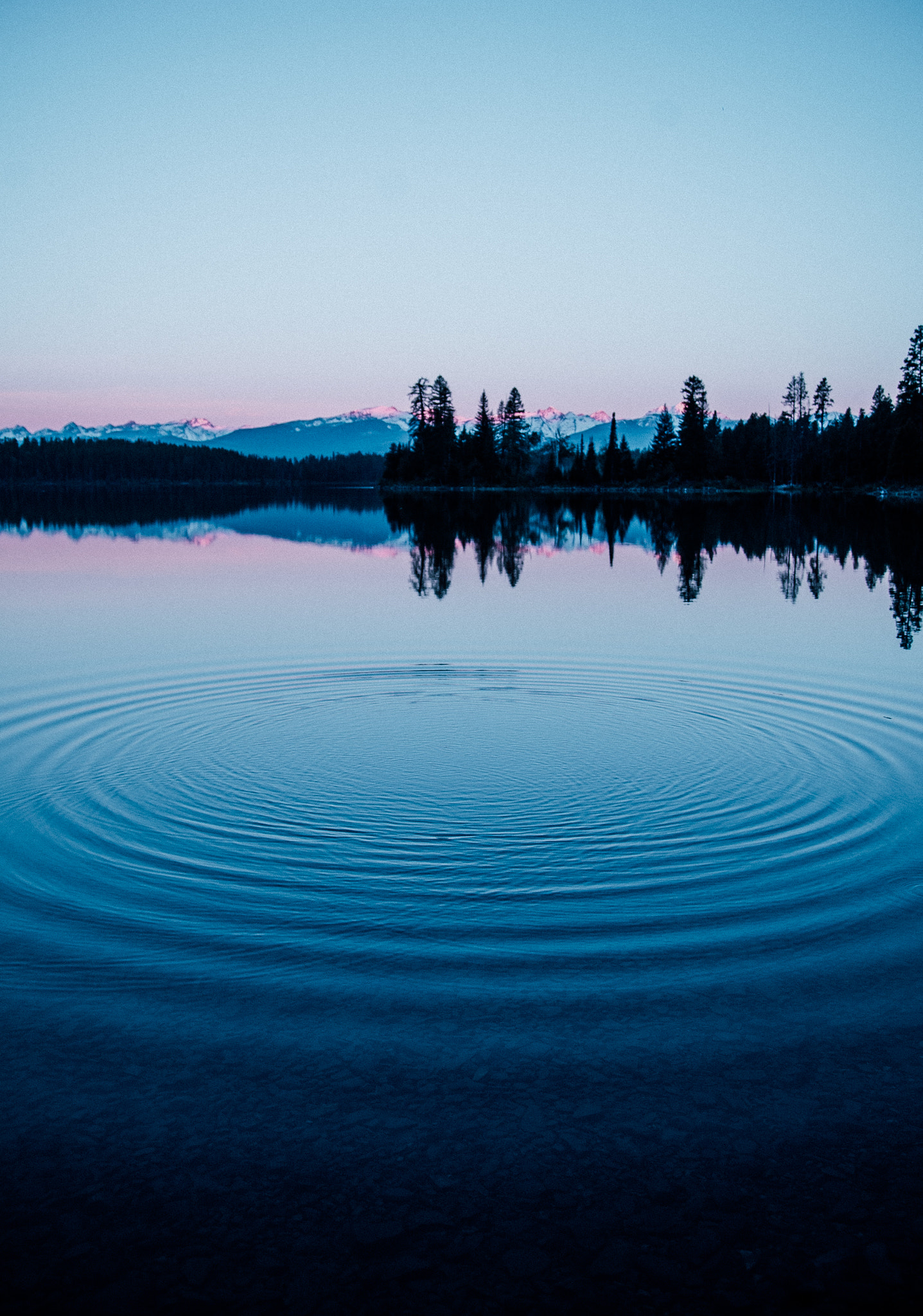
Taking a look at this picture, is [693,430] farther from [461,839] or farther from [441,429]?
[461,839]

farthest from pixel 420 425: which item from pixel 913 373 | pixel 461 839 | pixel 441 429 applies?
pixel 461 839

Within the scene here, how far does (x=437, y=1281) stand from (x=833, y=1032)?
11.2 feet

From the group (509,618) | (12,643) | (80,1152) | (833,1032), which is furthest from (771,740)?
(12,643)

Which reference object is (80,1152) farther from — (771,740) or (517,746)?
(771,740)

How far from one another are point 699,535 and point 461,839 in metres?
50.2

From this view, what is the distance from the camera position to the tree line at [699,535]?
34281mm

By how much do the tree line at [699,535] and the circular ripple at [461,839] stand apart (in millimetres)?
11937

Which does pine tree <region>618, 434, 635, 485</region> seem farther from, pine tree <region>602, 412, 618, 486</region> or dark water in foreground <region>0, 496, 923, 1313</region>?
dark water in foreground <region>0, 496, 923, 1313</region>

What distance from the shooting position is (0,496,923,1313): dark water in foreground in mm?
4535

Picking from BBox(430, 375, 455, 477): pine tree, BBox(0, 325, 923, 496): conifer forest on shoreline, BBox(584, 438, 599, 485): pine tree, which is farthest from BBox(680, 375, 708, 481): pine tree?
BBox(430, 375, 455, 477): pine tree

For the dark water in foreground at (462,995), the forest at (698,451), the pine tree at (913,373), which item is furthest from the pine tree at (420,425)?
the dark water in foreground at (462,995)

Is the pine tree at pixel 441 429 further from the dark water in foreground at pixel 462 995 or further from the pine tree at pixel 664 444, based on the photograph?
the dark water in foreground at pixel 462 995

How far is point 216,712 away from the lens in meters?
15.2

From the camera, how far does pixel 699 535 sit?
5662 cm
